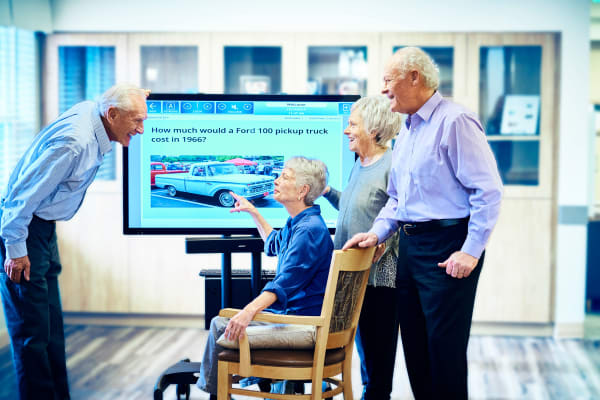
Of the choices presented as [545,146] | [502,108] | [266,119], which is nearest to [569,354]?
[545,146]

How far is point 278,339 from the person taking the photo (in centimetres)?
245

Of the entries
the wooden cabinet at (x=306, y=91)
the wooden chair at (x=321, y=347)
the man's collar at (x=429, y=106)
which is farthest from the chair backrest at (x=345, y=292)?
the wooden cabinet at (x=306, y=91)

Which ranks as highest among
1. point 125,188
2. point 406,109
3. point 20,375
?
point 406,109

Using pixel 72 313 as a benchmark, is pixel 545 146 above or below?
above

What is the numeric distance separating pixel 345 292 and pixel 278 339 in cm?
29

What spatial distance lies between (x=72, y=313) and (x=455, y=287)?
3643 mm

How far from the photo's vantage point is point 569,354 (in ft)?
14.5

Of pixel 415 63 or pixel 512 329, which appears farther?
pixel 512 329

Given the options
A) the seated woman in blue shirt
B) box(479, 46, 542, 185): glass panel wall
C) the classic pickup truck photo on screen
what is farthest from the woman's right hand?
box(479, 46, 542, 185): glass panel wall

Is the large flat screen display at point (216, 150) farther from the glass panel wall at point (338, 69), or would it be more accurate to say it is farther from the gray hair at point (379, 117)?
the glass panel wall at point (338, 69)

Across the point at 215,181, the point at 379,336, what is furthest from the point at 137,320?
the point at 379,336

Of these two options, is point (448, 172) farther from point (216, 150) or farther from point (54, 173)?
point (54, 173)

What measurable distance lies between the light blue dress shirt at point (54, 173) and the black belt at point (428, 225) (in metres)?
1.22

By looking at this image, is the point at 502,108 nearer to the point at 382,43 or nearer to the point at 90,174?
the point at 382,43
